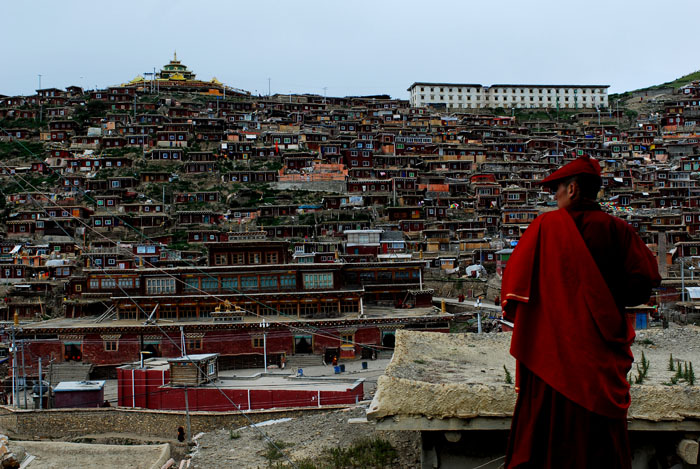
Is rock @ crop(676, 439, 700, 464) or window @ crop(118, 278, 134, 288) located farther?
window @ crop(118, 278, 134, 288)

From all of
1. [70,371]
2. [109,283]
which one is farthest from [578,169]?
[109,283]

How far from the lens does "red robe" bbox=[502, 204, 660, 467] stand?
13.3ft

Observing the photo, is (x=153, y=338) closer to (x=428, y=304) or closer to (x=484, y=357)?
(x=428, y=304)

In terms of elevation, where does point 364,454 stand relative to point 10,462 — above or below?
above

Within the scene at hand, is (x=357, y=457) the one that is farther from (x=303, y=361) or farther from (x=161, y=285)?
(x=161, y=285)

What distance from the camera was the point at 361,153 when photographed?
61.9 m

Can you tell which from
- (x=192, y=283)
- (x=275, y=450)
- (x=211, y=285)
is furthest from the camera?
(x=192, y=283)

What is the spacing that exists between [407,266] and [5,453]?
22.0m

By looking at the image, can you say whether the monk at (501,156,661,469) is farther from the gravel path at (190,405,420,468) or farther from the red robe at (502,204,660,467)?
the gravel path at (190,405,420,468)

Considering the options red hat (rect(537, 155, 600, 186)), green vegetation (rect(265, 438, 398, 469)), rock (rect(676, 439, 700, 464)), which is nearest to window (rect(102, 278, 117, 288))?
green vegetation (rect(265, 438, 398, 469))

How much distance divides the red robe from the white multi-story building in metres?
89.1

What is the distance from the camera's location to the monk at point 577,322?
160 inches

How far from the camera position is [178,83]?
91500 mm

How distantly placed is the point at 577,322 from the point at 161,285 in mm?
28668
